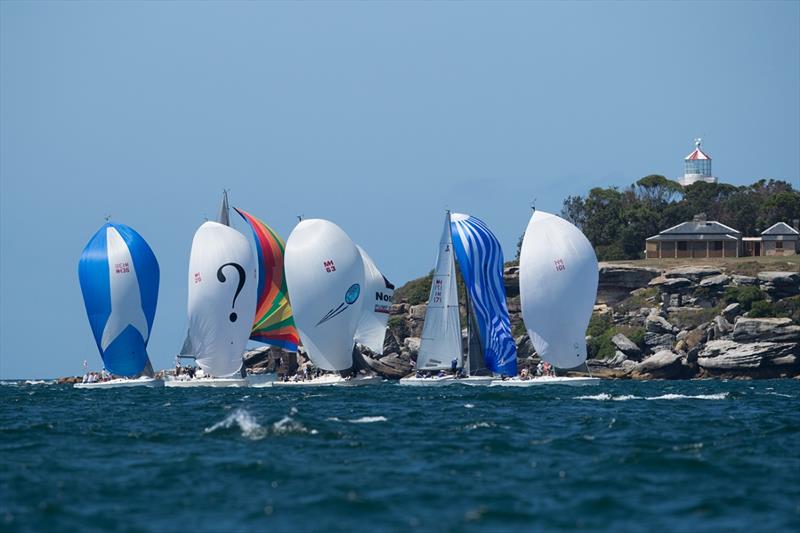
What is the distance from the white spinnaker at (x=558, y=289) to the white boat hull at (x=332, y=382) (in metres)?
11.2

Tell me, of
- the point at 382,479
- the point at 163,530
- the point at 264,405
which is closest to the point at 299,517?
the point at 163,530

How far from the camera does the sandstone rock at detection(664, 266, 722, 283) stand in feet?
357

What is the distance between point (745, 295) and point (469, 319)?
33984 mm

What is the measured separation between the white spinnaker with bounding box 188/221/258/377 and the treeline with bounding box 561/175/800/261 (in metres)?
54.0

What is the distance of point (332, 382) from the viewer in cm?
7906

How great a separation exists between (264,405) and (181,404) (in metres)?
4.68

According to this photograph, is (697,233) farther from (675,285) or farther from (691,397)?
(691,397)

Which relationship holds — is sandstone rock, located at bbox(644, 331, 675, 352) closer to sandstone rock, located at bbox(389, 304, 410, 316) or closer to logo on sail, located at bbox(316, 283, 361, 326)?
sandstone rock, located at bbox(389, 304, 410, 316)

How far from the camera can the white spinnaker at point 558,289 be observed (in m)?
74.4

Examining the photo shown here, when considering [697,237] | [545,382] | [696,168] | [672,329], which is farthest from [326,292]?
[696,168]

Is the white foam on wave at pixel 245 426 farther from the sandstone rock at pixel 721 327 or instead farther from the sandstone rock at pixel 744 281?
the sandstone rock at pixel 744 281

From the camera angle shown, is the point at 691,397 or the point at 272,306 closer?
the point at 691,397

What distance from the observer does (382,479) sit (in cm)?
2916

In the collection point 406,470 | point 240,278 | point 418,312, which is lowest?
point 406,470
